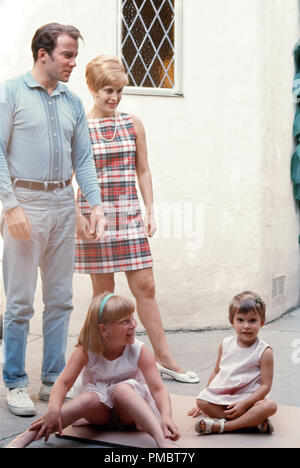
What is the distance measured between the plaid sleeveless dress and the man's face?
0.69 m

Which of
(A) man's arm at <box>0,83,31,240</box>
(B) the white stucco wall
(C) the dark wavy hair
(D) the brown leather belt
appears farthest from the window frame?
(A) man's arm at <box>0,83,31,240</box>

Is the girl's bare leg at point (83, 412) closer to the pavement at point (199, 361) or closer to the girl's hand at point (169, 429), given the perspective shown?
the pavement at point (199, 361)

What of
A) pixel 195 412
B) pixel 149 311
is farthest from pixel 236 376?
pixel 149 311

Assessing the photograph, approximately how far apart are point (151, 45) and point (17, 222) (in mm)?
2812

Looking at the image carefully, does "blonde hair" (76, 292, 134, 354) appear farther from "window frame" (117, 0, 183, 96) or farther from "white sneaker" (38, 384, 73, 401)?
"window frame" (117, 0, 183, 96)

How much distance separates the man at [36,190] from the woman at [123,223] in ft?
1.63

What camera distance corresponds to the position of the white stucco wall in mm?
5723

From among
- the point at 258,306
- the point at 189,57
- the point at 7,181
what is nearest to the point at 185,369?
the point at 258,306

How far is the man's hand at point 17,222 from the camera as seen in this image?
3600 mm

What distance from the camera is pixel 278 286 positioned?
257 inches

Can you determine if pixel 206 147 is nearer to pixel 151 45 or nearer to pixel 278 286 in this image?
pixel 151 45

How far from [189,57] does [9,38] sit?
141 cm

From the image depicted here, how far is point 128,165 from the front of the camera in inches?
177

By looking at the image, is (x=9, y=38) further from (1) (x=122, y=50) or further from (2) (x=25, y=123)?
(2) (x=25, y=123)
